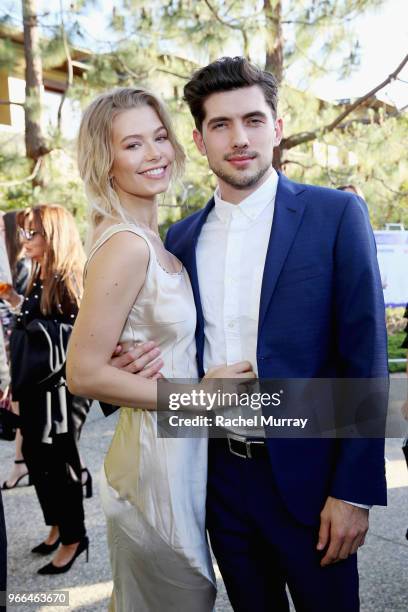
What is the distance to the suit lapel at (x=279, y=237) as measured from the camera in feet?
5.50

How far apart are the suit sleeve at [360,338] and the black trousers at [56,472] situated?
6.36 feet

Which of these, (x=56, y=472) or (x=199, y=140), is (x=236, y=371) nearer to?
(x=199, y=140)

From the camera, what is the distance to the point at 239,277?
179 centimetres

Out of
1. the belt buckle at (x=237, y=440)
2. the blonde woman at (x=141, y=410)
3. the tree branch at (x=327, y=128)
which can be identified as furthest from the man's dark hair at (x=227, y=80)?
the tree branch at (x=327, y=128)

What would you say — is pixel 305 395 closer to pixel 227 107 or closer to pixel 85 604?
pixel 227 107

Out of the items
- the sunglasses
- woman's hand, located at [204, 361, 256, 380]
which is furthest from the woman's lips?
the sunglasses

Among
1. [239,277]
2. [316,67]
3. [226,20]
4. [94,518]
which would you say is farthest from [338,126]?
[239,277]

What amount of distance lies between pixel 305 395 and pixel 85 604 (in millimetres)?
1786

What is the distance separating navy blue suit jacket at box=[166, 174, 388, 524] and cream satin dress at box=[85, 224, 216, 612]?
0.27 m

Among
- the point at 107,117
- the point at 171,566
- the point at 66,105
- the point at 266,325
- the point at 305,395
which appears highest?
the point at 66,105

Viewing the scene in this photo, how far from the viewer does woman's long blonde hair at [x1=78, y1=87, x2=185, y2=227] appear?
1876mm

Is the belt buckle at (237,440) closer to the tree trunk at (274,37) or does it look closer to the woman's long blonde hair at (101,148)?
the woman's long blonde hair at (101,148)

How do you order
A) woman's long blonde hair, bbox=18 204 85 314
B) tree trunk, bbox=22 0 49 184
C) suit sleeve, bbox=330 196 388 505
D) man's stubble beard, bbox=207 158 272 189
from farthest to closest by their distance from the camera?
tree trunk, bbox=22 0 49 184, woman's long blonde hair, bbox=18 204 85 314, man's stubble beard, bbox=207 158 272 189, suit sleeve, bbox=330 196 388 505

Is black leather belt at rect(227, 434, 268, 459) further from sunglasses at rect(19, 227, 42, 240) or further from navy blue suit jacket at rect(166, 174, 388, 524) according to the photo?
sunglasses at rect(19, 227, 42, 240)
